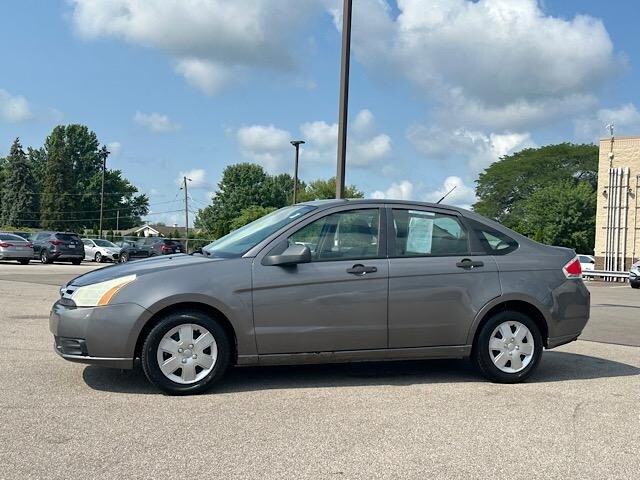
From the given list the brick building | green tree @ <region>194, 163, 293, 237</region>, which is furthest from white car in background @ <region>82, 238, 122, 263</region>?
green tree @ <region>194, 163, 293, 237</region>

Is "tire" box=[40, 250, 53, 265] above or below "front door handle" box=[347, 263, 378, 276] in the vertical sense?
below

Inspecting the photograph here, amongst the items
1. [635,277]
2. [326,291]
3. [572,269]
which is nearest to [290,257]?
[326,291]

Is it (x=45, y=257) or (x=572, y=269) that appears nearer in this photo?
(x=572, y=269)

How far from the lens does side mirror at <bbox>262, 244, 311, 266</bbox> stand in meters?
5.66

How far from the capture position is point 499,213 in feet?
248

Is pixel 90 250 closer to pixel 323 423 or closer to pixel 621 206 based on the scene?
pixel 621 206

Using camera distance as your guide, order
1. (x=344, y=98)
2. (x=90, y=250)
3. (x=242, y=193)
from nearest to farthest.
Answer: (x=344, y=98)
(x=90, y=250)
(x=242, y=193)

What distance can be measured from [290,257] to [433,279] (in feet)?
4.34

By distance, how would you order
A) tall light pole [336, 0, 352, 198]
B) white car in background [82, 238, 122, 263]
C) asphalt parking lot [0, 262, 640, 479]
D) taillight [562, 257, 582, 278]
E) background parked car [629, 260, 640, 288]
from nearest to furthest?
1. asphalt parking lot [0, 262, 640, 479]
2. taillight [562, 257, 582, 278]
3. tall light pole [336, 0, 352, 198]
4. background parked car [629, 260, 640, 288]
5. white car in background [82, 238, 122, 263]

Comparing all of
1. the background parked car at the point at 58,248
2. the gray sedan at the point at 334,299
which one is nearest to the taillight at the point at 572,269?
the gray sedan at the point at 334,299

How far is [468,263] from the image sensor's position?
6.23 meters

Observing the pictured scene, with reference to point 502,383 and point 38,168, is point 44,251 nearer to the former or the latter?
point 502,383

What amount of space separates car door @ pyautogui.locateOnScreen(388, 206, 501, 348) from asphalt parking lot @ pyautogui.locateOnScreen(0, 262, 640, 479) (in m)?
0.51

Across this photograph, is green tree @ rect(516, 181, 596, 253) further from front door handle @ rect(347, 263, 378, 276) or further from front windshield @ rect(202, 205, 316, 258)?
front door handle @ rect(347, 263, 378, 276)
